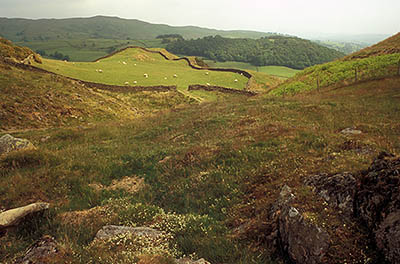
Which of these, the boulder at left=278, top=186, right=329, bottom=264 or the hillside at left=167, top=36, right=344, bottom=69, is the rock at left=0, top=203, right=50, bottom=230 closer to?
the boulder at left=278, top=186, right=329, bottom=264

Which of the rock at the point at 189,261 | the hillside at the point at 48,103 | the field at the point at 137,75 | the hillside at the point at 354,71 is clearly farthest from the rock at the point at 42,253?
the field at the point at 137,75

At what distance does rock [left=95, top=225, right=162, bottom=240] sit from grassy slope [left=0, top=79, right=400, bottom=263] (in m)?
0.37

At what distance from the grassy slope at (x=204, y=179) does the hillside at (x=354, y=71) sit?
13.7m

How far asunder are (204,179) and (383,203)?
5890 millimetres

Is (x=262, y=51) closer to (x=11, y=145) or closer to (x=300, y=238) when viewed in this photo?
(x=11, y=145)

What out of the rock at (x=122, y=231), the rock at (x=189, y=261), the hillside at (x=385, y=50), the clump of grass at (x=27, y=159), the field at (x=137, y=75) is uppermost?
the hillside at (x=385, y=50)

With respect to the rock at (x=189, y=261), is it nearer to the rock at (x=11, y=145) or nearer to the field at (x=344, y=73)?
the rock at (x=11, y=145)

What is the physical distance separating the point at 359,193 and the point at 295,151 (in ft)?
16.7

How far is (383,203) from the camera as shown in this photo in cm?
427

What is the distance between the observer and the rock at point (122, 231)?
19.4 ft

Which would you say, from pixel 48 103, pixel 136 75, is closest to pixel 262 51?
pixel 136 75

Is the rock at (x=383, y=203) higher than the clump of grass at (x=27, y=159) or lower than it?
higher

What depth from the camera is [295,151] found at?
32.5 feet

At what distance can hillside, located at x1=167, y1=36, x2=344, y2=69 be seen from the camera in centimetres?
14912
